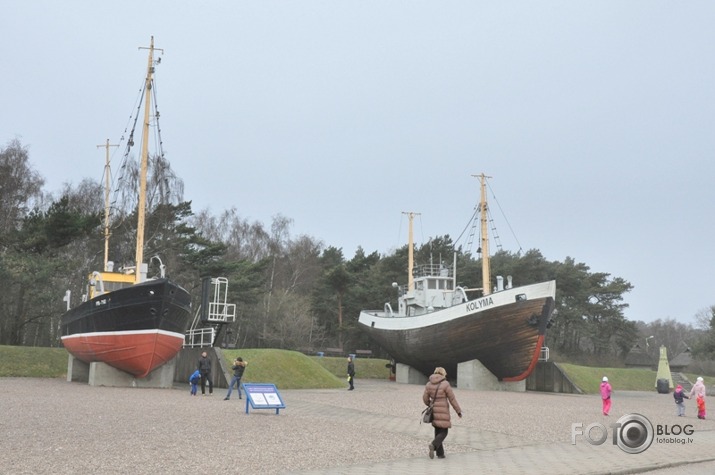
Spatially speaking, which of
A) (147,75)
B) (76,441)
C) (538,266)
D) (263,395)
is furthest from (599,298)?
(76,441)

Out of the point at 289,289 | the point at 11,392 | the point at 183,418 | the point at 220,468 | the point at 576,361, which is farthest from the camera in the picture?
the point at 289,289

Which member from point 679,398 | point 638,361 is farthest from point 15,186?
point 638,361

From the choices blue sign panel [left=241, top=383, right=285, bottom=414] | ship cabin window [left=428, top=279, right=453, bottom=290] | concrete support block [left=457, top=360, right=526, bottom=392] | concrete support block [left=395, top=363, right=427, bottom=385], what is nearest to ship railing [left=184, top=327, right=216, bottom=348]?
blue sign panel [left=241, top=383, right=285, bottom=414]

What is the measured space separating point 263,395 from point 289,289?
153 feet

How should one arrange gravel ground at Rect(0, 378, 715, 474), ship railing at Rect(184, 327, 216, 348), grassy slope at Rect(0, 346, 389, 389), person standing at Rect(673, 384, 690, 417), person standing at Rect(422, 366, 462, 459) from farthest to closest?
grassy slope at Rect(0, 346, 389, 389) → ship railing at Rect(184, 327, 216, 348) → person standing at Rect(673, 384, 690, 417) → person standing at Rect(422, 366, 462, 459) → gravel ground at Rect(0, 378, 715, 474)

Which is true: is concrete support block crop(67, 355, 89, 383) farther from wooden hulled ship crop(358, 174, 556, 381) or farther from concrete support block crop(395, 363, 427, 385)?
concrete support block crop(395, 363, 427, 385)

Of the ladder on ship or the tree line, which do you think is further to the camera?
the tree line

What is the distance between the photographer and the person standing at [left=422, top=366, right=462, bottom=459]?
33.3 feet

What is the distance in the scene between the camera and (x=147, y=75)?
91.0 feet

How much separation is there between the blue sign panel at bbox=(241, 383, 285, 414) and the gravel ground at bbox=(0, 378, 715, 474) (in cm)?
30

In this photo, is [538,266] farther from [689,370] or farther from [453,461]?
[453,461]

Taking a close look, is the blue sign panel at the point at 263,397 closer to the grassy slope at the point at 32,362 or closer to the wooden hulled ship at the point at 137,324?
the wooden hulled ship at the point at 137,324

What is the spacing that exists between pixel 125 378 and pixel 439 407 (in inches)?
710

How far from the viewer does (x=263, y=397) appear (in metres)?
15.7
